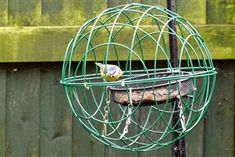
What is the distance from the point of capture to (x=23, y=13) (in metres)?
2.33

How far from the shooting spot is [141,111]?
2314mm

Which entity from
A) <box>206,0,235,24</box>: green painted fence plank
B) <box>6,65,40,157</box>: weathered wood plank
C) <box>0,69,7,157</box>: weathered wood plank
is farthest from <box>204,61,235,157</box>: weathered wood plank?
<box>0,69,7,157</box>: weathered wood plank

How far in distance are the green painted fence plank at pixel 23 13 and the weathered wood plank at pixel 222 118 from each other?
2.50 ft

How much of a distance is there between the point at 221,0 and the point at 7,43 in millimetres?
873

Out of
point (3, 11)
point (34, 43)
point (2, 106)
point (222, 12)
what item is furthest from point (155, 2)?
point (2, 106)

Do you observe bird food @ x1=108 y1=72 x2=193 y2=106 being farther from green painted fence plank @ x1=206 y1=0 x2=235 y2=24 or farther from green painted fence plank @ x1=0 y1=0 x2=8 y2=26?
green painted fence plank @ x1=0 y1=0 x2=8 y2=26

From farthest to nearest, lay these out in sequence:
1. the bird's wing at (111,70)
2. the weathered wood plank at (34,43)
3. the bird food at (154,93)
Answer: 1. the weathered wood plank at (34,43)
2. the bird's wing at (111,70)
3. the bird food at (154,93)

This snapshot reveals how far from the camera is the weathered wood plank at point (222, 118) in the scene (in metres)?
2.31

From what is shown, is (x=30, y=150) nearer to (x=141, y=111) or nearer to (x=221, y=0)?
(x=141, y=111)

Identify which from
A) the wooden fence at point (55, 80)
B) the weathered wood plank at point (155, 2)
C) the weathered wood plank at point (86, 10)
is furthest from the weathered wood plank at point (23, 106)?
the weathered wood plank at point (155, 2)

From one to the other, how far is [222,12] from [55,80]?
0.73 metres

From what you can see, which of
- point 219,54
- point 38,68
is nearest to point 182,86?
point 219,54

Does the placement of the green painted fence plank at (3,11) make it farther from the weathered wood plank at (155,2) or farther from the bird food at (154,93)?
the bird food at (154,93)

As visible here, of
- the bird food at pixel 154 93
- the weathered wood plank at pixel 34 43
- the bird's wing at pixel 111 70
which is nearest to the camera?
the bird food at pixel 154 93
